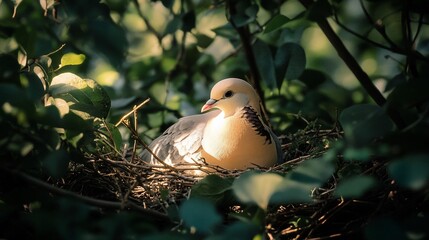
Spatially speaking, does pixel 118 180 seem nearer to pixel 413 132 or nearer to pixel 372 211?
pixel 372 211

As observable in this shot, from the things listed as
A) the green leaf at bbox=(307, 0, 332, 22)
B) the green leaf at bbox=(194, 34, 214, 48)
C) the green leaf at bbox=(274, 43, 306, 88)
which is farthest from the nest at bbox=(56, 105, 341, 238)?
the green leaf at bbox=(194, 34, 214, 48)

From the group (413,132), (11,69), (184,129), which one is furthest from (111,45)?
(184,129)

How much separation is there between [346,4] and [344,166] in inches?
93.2

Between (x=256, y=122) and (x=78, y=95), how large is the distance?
0.73 meters

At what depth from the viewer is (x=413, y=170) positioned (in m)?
1.14

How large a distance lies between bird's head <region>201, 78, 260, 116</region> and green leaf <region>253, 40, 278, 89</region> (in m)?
0.24

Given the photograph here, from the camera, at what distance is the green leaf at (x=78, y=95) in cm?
185

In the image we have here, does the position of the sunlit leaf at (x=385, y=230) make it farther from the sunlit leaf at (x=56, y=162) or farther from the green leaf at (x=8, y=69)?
the green leaf at (x=8, y=69)

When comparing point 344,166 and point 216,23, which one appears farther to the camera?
point 216,23

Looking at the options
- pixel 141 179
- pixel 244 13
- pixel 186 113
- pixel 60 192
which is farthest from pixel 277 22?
pixel 186 113

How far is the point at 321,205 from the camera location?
2.04 metres

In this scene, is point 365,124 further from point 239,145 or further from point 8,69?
point 239,145

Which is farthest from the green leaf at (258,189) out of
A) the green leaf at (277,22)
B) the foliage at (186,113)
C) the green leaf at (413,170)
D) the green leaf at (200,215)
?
the green leaf at (277,22)

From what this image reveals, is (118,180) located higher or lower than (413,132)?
lower
